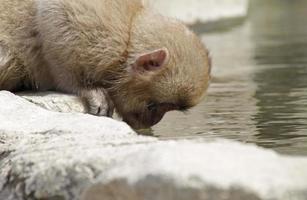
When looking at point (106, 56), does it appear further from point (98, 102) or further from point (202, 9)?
point (202, 9)

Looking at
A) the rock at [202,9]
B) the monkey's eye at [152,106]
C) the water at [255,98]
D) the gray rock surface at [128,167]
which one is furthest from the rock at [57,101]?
the rock at [202,9]

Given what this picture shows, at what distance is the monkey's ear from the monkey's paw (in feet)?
0.69

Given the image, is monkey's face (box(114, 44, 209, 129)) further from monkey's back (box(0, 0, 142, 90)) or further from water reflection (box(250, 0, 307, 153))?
water reflection (box(250, 0, 307, 153))

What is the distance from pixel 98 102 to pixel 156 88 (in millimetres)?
306

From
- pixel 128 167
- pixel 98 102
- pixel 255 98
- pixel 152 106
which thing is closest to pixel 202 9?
pixel 255 98

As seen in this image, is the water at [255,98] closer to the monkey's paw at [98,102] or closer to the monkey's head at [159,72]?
the monkey's head at [159,72]

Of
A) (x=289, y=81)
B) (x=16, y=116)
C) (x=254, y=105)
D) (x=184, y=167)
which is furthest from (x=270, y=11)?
(x=184, y=167)

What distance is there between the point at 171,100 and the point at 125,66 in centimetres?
29

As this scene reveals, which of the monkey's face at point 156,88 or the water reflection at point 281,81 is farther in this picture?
the water reflection at point 281,81

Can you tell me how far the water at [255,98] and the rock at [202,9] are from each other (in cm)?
190

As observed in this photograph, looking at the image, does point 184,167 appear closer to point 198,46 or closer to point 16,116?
point 16,116

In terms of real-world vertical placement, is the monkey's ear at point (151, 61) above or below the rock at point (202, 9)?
below

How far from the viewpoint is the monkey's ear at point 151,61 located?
460 centimetres

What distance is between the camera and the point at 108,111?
4.68 meters
